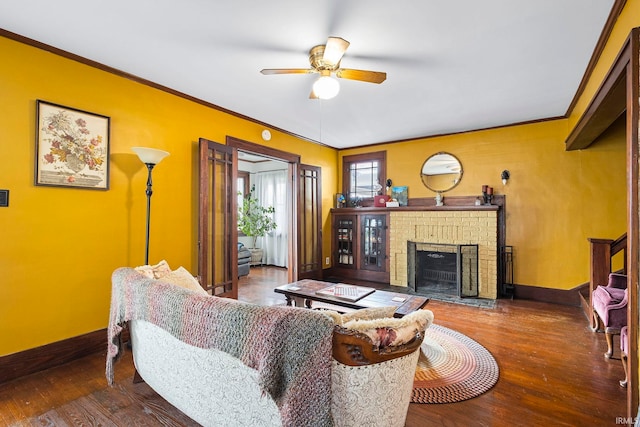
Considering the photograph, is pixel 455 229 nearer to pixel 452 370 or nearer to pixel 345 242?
pixel 345 242

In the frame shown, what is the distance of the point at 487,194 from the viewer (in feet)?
14.8

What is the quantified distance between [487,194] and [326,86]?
3.31 meters

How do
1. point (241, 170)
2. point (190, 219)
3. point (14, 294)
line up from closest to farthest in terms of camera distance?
1. point (14, 294)
2. point (190, 219)
3. point (241, 170)

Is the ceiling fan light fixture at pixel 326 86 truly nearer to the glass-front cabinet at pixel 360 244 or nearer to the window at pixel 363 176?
the glass-front cabinet at pixel 360 244

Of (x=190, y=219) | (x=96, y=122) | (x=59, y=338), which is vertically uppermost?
(x=96, y=122)

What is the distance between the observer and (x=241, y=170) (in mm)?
7410

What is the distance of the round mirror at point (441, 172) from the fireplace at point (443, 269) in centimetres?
100

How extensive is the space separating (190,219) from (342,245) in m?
3.09

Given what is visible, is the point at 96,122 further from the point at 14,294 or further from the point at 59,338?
the point at 59,338

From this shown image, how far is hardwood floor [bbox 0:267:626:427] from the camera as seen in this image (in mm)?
1796

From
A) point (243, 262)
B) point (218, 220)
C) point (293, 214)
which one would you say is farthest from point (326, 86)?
point (243, 262)

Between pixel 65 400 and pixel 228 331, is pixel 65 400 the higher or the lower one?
the lower one

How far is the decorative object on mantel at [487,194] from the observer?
176 inches

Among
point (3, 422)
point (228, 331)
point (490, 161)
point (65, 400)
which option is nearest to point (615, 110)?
point (490, 161)
